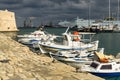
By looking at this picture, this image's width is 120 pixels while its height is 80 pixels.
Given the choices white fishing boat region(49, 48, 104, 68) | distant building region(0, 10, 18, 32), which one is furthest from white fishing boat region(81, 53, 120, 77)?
distant building region(0, 10, 18, 32)

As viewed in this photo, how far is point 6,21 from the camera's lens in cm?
8500

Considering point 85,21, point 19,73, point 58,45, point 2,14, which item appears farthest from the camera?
point 85,21

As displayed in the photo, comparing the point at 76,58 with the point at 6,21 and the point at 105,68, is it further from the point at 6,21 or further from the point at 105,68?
the point at 6,21

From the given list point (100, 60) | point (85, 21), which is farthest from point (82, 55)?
point (85, 21)

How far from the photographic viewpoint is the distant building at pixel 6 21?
83.2 m

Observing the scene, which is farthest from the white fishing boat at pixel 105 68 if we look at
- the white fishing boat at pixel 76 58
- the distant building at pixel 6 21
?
the distant building at pixel 6 21

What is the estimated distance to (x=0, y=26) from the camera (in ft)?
275

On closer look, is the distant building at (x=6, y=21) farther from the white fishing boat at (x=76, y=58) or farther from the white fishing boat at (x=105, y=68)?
the white fishing boat at (x=105, y=68)

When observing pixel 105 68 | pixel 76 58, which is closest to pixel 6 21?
pixel 76 58

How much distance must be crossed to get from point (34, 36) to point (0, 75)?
3526 centimetres

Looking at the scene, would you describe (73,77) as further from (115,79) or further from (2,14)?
(2,14)

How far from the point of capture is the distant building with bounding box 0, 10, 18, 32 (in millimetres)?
83250

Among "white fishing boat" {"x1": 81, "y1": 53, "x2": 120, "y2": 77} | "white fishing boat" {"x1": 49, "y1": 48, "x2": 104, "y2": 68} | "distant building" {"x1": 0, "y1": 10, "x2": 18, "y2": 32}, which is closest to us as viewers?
"white fishing boat" {"x1": 81, "y1": 53, "x2": 120, "y2": 77}

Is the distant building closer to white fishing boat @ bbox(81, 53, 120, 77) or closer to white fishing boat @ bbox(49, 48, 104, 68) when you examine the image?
white fishing boat @ bbox(49, 48, 104, 68)
